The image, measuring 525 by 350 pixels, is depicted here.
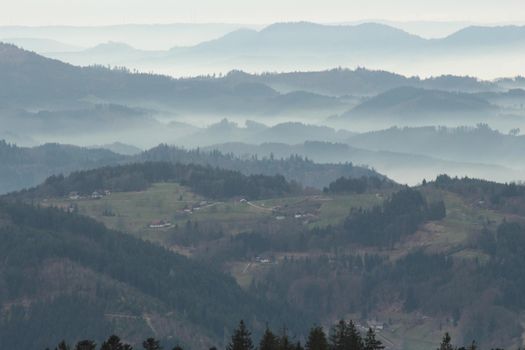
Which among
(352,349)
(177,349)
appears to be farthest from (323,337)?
(177,349)

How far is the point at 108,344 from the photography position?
127 metres

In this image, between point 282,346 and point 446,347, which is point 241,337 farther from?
point 446,347

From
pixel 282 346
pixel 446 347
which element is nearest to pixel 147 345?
pixel 282 346

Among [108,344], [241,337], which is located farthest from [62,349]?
[241,337]

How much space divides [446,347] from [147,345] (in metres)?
23.4

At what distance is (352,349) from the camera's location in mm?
134875

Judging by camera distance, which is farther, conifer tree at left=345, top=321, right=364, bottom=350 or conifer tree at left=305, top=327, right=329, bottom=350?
conifer tree at left=345, top=321, right=364, bottom=350

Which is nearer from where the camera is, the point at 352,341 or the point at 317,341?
the point at 317,341

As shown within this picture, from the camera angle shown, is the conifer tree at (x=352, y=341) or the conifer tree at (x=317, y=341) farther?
the conifer tree at (x=352, y=341)

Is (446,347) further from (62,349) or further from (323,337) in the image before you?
(62,349)

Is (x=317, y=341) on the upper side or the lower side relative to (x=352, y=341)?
upper

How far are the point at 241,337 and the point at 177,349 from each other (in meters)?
4.85

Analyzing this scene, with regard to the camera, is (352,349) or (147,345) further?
(352,349)

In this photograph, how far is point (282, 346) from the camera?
133 metres
